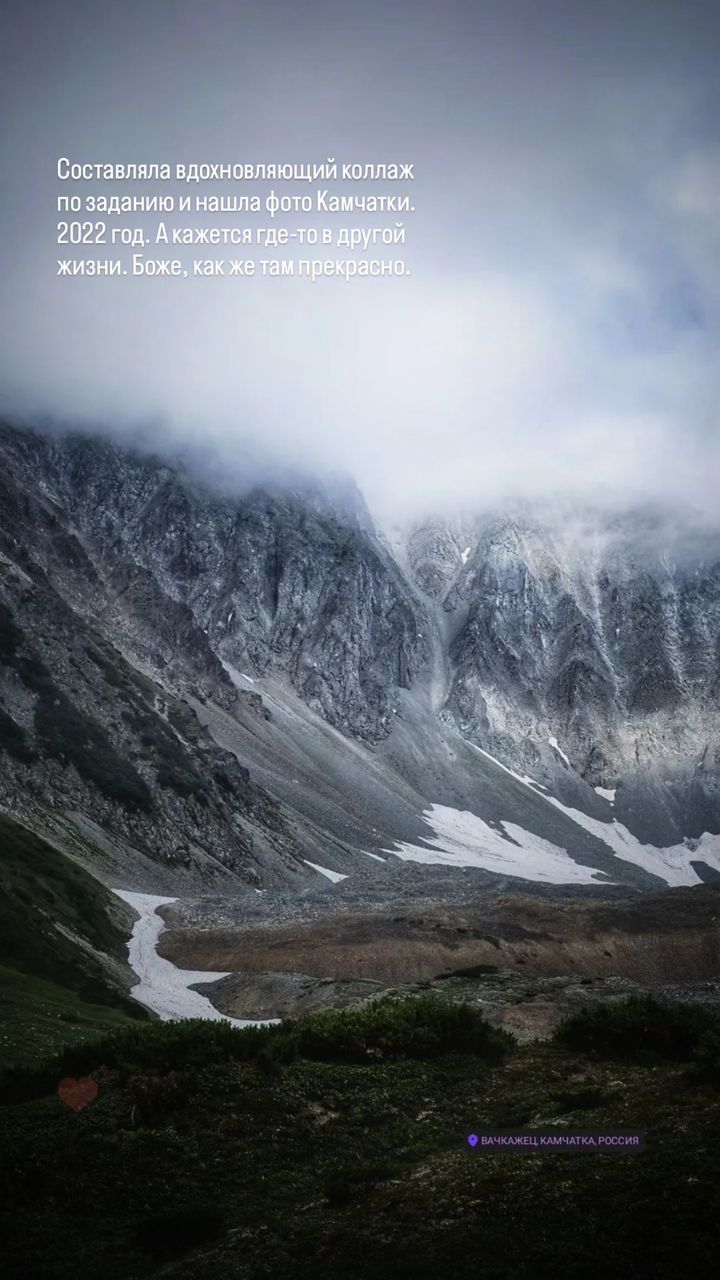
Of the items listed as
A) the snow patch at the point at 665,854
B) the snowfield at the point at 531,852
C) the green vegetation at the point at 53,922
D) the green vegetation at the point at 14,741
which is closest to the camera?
the green vegetation at the point at 53,922

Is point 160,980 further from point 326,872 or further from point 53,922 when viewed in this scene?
point 326,872

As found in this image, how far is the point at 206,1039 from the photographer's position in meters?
21.6

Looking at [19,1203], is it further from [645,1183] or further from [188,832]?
[188,832]

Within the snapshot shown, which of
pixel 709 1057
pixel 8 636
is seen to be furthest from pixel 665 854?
pixel 709 1057

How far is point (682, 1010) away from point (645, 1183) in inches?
570


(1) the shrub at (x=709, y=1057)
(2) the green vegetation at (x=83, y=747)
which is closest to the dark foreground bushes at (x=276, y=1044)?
(1) the shrub at (x=709, y=1057)

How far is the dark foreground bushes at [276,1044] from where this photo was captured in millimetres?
19891

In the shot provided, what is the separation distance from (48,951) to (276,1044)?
31789 millimetres

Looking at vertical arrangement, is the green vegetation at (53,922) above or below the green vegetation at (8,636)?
below

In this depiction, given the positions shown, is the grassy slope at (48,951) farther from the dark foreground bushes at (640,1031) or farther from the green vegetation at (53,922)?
the dark foreground bushes at (640,1031)

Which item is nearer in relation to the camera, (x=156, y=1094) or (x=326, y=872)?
(x=156, y=1094)

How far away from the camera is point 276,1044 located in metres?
22.0

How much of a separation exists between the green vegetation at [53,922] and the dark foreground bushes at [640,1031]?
863 inches

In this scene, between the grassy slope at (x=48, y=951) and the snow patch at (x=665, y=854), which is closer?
the grassy slope at (x=48, y=951)
